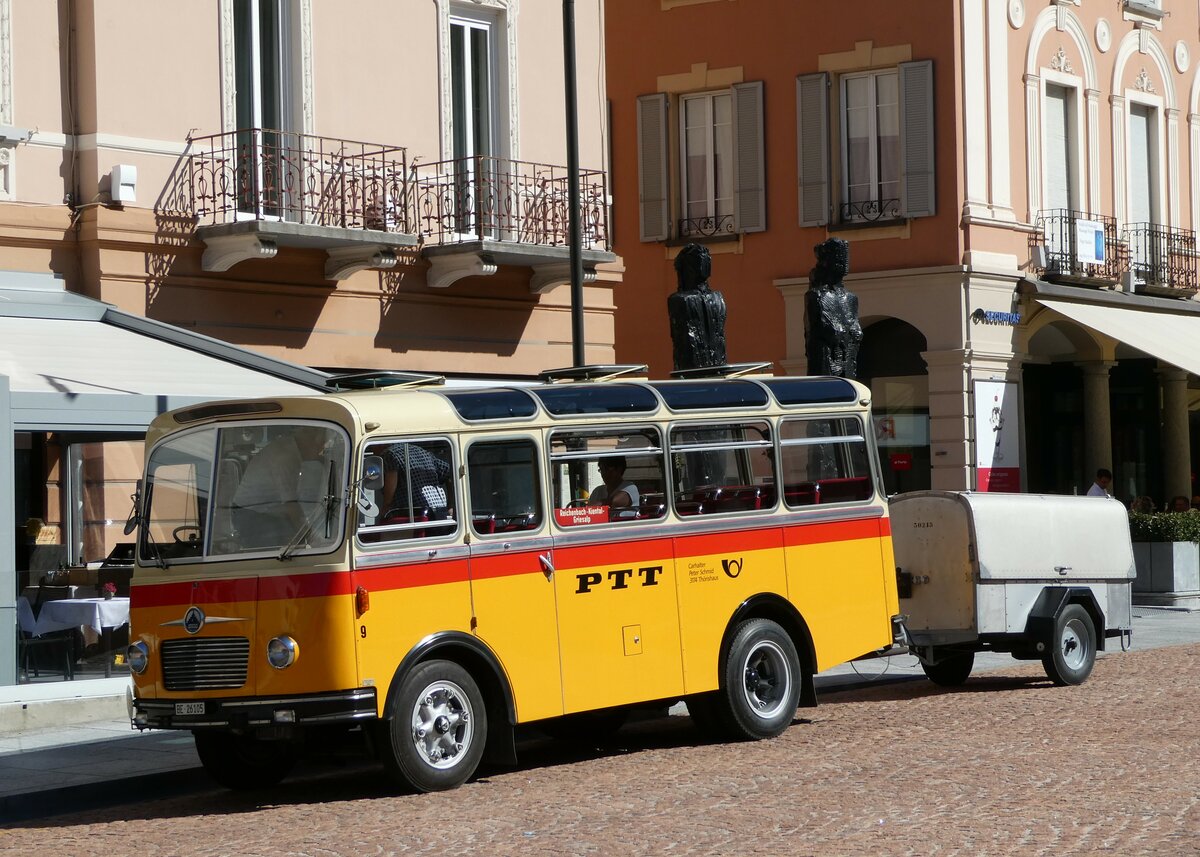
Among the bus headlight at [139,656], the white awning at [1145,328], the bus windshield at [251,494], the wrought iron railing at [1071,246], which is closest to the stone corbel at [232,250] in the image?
the bus windshield at [251,494]

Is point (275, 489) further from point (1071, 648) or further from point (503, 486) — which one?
point (1071, 648)

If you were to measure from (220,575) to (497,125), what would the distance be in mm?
12472

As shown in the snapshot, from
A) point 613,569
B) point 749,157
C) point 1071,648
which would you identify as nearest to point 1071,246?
point 749,157

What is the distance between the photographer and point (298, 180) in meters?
20.0

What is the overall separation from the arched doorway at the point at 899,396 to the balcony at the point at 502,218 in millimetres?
8647

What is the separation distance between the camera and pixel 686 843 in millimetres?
9227

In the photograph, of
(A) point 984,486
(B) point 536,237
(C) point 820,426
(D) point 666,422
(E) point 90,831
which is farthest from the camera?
(A) point 984,486

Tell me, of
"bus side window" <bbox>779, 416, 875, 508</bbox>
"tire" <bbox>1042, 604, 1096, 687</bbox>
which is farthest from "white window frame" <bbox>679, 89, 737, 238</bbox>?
"bus side window" <bbox>779, 416, 875, 508</bbox>

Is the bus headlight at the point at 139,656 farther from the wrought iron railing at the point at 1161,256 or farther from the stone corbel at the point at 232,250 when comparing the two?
the wrought iron railing at the point at 1161,256

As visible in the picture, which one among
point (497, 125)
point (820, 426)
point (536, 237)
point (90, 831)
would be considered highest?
point (497, 125)

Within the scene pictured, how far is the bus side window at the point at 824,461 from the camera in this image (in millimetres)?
14148

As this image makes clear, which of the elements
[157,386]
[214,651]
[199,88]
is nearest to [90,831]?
[214,651]

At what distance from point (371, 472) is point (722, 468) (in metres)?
3.35

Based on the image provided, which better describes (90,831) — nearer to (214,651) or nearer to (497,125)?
(214,651)
